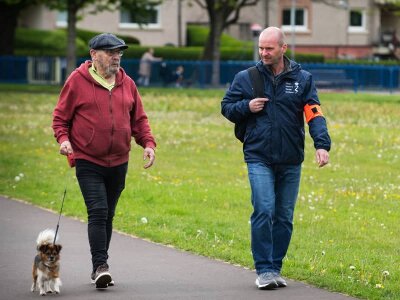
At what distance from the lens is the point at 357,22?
7362 cm

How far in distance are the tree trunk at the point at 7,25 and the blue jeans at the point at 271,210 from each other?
4150 cm

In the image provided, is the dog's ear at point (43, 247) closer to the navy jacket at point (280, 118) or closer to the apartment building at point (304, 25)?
the navy jacket at point (280, 118)

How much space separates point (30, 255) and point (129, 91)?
2128 mm

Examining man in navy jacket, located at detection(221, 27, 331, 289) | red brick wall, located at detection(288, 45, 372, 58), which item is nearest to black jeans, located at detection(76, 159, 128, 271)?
man in navy jacket, located at detection(221, 27, 331, 289)

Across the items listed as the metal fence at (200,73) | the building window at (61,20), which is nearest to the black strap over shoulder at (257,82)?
the metal fence at (200,73)

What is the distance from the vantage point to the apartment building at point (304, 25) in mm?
67625

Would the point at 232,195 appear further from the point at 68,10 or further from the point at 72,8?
the point at 68,10

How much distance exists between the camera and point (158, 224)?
518 inches

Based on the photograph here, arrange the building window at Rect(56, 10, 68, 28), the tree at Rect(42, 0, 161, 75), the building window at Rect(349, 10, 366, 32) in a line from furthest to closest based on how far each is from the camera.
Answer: the building window at Rect(349, 10, 366, 32)
the building window at Rect(56, 10, 68, 28)
the tree at Rect(42, 0, 161, 75)

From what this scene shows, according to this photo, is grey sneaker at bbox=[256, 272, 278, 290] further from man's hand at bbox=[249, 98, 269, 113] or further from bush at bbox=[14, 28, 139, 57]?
bush at bbox=[14, 28, 139, 57]

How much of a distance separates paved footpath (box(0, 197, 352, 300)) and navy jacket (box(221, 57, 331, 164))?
0.97m

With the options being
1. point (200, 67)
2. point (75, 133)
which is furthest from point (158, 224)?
point (200, 67)

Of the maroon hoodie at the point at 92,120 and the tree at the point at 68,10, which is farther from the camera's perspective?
the tree at the point at 68,10

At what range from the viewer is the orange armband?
948 cm
